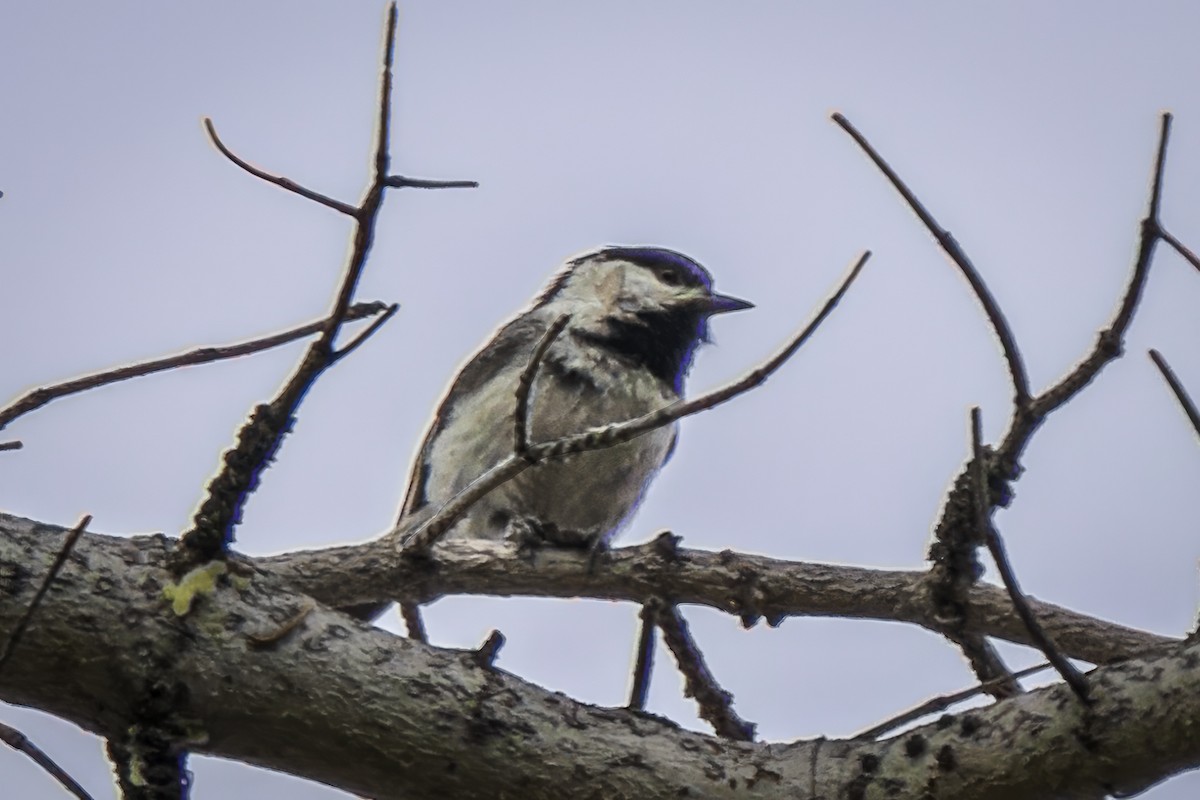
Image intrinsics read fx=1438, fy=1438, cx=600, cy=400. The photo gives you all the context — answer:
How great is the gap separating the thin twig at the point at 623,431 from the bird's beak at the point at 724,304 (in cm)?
370

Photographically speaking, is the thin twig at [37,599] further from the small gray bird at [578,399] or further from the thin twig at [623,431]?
the small gray bird at [578,399]

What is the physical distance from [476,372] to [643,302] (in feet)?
2.83

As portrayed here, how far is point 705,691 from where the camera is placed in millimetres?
4066

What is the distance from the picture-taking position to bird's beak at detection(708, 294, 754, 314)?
6.99 m

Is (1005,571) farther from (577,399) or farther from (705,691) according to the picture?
(577,399)

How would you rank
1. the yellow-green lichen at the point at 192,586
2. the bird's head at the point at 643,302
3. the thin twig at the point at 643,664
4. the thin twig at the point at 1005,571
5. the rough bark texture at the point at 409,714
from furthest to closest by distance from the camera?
the bird's head at the point at 643,302 < the thin twig at the point at 643,664 < the yellow-green lichen at the point at 192,586 < the rough bark texture at the point at 409,714 < the thin twig at the point at 1005,571

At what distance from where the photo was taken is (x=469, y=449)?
6230mm

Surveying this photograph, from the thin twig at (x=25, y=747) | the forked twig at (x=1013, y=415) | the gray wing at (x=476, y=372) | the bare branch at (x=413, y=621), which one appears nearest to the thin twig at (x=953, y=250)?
the forked twig at (x=1013, y=415)

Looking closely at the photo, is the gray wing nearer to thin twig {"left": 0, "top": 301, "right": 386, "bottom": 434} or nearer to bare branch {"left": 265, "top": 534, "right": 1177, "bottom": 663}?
bare branch {"left": 265, "top": 534, "right": 1177, "bottom": 663}

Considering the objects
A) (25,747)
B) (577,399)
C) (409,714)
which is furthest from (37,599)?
(577,399)

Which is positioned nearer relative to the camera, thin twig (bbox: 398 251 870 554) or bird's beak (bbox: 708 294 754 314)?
thin twig (bbox: 398 251 870 554)

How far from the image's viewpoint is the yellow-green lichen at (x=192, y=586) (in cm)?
280

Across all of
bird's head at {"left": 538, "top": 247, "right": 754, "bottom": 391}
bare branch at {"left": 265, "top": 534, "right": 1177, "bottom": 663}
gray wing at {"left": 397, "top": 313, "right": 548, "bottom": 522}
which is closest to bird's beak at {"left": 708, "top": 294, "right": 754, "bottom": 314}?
bird's head at {"left": 538, "top": 247, "right": 754, "bottom": 391}

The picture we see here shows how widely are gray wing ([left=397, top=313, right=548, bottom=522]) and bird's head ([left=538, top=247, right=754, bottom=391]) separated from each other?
21 cm
